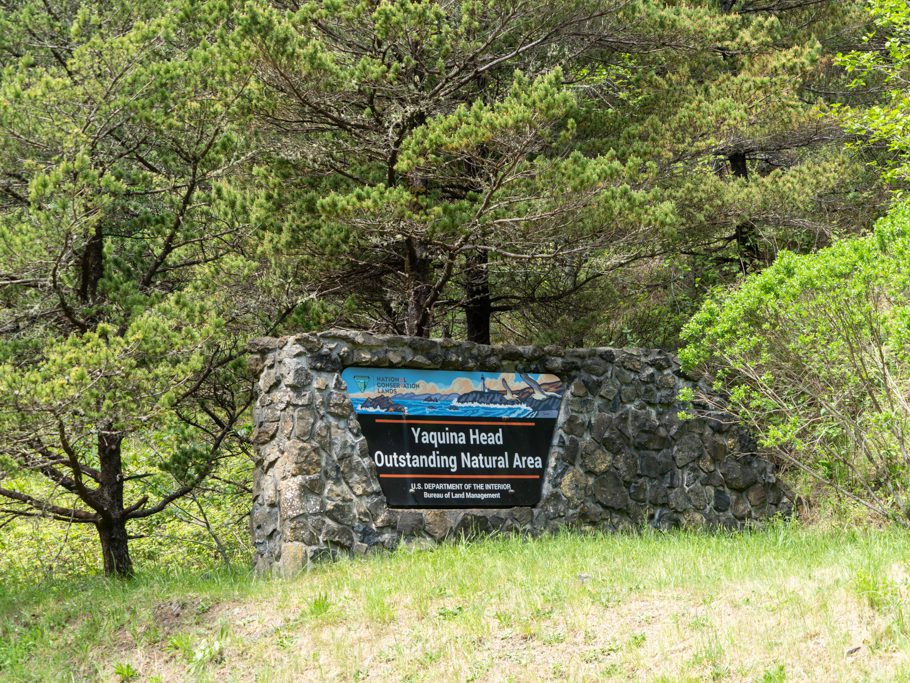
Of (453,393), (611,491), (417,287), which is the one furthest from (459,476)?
(417,287)

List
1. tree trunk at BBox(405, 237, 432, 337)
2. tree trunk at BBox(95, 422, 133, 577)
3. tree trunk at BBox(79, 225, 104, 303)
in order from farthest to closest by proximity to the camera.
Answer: tree trunk at BBox(405, 237, 432, 337), tree trunk at BBox(95, 422, 133, 577), tree trunk at BBox(79, 225, 104, 303)

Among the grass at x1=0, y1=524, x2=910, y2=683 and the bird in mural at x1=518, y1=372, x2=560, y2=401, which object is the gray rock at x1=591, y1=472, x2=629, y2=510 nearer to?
the bird in mural at x1=518, y1=372, x2=560, y2=401

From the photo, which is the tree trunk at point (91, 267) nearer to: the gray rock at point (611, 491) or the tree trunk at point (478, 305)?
the tree trunk at point (478, 305)

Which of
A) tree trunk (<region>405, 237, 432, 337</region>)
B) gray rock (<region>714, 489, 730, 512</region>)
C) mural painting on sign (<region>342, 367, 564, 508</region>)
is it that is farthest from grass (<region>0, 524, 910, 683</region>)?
tree trunk (<region>405, 237, 432, 337</region>)

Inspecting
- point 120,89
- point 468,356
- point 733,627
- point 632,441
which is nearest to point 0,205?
point 120,89

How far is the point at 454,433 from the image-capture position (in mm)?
9648

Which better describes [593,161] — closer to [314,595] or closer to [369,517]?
[369,517]

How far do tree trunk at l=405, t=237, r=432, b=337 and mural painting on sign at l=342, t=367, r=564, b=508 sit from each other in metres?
1.68

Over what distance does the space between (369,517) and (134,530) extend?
900cm

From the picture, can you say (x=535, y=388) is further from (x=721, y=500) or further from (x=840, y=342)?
(x=840, y=342)

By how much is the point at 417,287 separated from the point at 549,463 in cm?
276

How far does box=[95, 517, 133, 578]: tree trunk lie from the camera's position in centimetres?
1073

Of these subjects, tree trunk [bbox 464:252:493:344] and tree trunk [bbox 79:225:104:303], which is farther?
tree trunk [bbox 464:252:493:344]

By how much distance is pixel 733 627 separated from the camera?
18.3 ft
